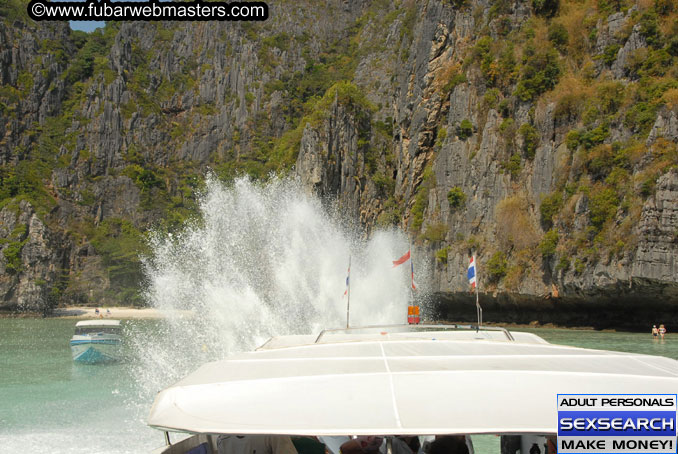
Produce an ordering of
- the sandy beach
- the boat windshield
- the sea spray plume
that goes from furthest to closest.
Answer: the sandy beach → the boat windshield → the sea spray plume

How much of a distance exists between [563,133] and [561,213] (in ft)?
21.5

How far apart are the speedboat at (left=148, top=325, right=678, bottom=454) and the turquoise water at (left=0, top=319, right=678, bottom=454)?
19.6 ft

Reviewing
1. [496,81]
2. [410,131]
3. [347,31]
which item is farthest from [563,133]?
[347,31]

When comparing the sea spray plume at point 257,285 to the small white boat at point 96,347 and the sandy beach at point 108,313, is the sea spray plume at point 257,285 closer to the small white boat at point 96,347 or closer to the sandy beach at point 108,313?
the small white boat at point 96,347

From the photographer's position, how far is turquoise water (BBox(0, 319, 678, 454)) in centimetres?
1062

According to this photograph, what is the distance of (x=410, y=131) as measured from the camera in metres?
56.4

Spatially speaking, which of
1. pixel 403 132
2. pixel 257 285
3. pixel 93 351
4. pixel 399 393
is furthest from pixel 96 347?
pixel 403 132

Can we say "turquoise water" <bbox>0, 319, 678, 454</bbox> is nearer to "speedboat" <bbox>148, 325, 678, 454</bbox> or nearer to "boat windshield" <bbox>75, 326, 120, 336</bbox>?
"boat windshield" <bbox>75, 326, 120, 336</bbox>

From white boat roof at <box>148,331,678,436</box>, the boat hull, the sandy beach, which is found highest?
white boat roof at <box>148,331,678,436</box>

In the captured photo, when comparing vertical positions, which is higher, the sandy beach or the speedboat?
the speedboat

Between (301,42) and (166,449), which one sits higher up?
(301,42)

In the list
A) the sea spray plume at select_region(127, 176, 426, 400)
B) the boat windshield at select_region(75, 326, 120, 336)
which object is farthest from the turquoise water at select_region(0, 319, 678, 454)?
the sea spray plume at select_region(127, 176, 426, 400)

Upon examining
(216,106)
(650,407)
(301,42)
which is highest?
(301,42)

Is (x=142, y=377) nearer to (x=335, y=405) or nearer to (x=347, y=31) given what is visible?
(x=335, y=405)
